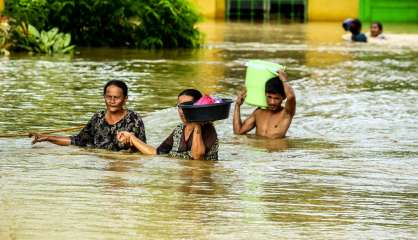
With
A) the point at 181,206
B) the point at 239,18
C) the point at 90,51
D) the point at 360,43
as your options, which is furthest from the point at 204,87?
the point at 239,18

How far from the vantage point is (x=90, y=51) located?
2238cm

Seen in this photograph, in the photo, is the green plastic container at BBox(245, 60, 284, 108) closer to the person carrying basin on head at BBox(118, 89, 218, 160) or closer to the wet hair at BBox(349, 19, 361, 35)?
the person carrying basin on head at BBox(118, 89, 218, 160)

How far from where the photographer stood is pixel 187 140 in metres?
9.78

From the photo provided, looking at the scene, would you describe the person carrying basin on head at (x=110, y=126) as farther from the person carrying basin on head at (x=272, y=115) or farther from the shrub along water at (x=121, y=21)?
the shrub along water at (x=121, y=21)

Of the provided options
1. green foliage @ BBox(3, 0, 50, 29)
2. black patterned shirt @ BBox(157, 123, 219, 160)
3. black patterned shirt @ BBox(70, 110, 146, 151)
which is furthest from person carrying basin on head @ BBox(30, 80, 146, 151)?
green foliage @ BBox(3, 0, 50, 29)

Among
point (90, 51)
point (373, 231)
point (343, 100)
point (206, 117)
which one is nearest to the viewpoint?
point (373, 231)

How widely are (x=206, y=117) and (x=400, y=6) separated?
29.3 m

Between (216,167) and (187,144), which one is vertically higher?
(187,144)

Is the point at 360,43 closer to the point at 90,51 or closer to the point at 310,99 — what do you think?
the point at 90,51

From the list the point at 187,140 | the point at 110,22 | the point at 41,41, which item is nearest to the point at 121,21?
the point at 110,22

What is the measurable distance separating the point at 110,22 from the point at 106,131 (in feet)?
43.2

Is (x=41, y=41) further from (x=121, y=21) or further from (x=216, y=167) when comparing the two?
(x=216, y=167)

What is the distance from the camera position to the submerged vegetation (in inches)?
875

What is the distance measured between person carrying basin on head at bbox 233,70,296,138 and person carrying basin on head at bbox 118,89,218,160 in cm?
185
